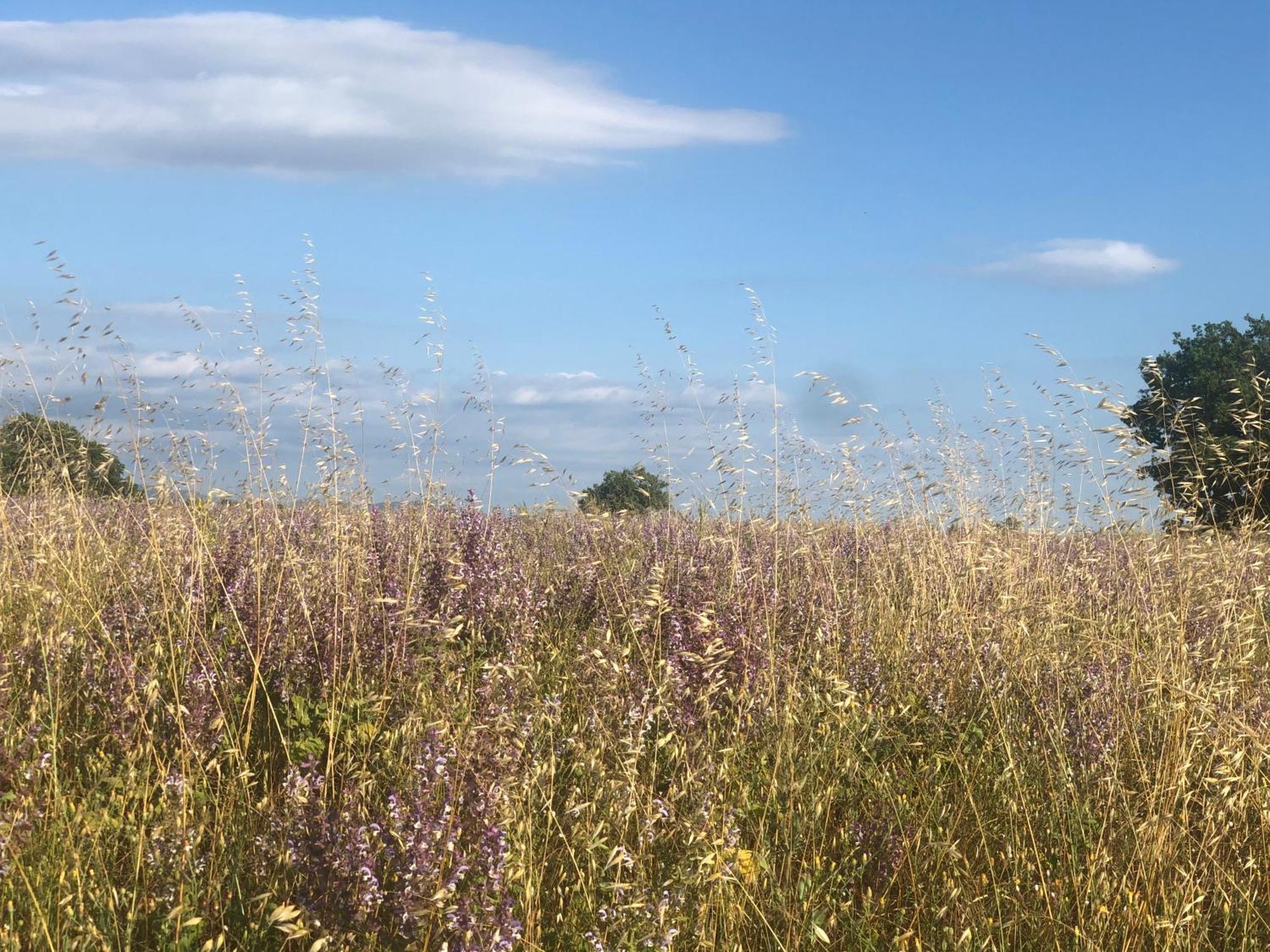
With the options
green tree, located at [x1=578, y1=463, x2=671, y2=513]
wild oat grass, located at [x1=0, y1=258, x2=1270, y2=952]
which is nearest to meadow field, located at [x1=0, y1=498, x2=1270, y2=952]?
wild oat grass, located at [x1=0, y1=258, x2=1270, y2=952]

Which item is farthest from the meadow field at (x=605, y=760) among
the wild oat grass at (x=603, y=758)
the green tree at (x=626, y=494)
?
the green tree at (x=626, y=494)

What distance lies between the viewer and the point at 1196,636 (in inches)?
183

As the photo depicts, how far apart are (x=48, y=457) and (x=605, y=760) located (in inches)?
201

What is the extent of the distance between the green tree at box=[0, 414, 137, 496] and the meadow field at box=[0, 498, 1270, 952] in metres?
0.41

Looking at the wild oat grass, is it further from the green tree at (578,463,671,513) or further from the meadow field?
the green tree at (578,463,671,513)

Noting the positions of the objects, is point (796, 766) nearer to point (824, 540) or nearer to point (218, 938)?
point (218, 938)

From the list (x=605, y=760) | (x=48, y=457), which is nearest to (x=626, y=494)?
(x=48, y=457)

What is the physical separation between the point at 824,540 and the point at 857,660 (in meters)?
3.02

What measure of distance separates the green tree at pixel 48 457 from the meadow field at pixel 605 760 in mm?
409

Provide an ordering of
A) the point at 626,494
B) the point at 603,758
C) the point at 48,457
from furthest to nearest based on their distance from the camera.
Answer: the point at 626,494
the point at 48,457
the point at 603,758

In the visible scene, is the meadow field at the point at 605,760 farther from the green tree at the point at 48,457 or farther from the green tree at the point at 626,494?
the green tree at the point at 626,494

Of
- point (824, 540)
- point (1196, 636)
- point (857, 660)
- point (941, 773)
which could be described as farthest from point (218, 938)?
point (824, 540)

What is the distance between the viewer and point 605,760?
3303 millimetres

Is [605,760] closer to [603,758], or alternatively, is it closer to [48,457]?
[603,758]
